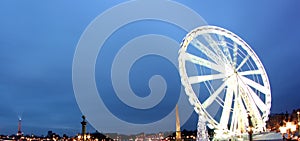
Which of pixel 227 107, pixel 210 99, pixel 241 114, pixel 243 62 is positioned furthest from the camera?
pixel 241 114

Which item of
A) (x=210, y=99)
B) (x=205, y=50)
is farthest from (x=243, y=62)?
(x=210, y=99)

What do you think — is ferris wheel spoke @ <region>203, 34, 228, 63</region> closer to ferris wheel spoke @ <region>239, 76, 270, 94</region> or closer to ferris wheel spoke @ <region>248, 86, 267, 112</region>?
ferris wheel spoke @ <region>239, 76, 270, 94</region>

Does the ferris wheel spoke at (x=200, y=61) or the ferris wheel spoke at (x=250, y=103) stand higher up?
the ferris wheel spoke at (x=200, y=61)

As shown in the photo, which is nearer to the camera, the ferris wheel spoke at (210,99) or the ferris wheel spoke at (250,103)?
the ferris wheel spoke at (210,99)

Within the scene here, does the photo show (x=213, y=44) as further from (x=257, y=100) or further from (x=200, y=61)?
(x=257, y=100)

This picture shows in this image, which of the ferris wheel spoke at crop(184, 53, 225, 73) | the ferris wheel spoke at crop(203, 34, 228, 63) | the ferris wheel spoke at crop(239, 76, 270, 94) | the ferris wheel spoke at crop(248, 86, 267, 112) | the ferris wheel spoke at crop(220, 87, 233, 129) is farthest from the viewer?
the ferris wheel spoke at crop(248, 86, 267, 112)

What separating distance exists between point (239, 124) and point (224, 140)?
8.80 ft

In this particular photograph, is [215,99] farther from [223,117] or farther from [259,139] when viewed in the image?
[259,139]

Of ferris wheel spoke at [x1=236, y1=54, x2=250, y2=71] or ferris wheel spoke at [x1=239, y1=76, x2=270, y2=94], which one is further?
ferris wheel spoke at [x1=236, y1=54, x2=250, y2=71]

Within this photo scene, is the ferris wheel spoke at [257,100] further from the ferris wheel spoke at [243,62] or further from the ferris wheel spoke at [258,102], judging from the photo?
the ferris wheel spoke at [243,62]

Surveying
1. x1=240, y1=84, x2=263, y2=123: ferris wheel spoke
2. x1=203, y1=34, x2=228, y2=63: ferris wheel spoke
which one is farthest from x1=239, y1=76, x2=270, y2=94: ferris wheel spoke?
x1=203, y1=34, x2=228, y2=63: ferris wheel spoke

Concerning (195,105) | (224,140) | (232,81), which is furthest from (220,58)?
(224,140)

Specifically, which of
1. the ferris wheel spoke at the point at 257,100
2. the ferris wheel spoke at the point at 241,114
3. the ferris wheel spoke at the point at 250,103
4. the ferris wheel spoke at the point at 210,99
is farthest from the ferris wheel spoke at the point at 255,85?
the ferris wheel spoke at the point at 210,99

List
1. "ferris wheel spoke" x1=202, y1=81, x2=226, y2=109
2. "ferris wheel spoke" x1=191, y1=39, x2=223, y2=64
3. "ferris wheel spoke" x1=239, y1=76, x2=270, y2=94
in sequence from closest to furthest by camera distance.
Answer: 1. "ferris wheel spoke" x1=202, y1=81, x2=226, y2=109
2. "ferris wheel spoke" x1=191, y1=39, x2=223, y2=64
3. "ferris wheel spoke" x1=239, y1=76, x2=270, y2=94
